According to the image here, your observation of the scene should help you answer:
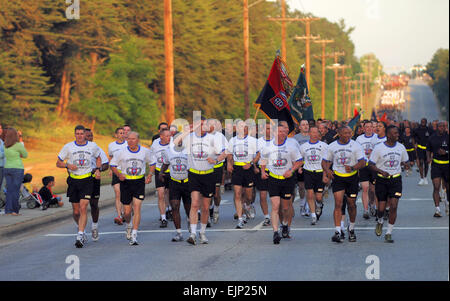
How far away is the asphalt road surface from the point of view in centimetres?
1041

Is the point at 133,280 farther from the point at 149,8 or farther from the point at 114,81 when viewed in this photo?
the point at 149,8

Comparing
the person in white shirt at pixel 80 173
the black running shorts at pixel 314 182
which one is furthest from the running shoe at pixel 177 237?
the black running shorts at pixel 314 182

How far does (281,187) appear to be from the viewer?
535 inches

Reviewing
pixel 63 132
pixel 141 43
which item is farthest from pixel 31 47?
pixel 141 43

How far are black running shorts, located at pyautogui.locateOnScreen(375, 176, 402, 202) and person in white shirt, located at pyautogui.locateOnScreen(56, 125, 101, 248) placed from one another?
460cm

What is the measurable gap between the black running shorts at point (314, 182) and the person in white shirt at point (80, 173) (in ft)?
15.3

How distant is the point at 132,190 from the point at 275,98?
7589mm

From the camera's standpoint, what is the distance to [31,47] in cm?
3697

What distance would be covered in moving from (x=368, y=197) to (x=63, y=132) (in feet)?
92.9

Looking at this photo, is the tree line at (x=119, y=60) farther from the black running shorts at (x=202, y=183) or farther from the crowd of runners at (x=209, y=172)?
the black running shorts at (x=202, y=183)

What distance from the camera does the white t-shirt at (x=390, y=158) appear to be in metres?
13.5

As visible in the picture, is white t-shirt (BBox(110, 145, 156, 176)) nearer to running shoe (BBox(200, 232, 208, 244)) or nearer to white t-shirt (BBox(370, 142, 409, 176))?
running shoe (BBox(200, 232, 208, 244))

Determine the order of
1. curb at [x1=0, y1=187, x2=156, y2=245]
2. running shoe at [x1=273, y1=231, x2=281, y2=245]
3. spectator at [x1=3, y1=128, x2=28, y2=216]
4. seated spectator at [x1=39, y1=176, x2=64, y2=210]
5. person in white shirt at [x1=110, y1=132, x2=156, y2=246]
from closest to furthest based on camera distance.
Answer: running shoe at [x1=273, y1=231, x2=281, y2=245], person in white shirt at [x1=110, y1=132, x2=156, y2=246], curb at [x1=0, y1=187, x2=156, y2=245], spectator at [x1=3, y1=128, x2=28, y2=216], seated spectator at [x1=39, y1=176, x2=64, y2=210]

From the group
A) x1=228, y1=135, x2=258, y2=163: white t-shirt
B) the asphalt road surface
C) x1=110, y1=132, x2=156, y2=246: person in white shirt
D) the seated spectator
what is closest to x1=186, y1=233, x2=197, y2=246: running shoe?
the asphalt road surface
